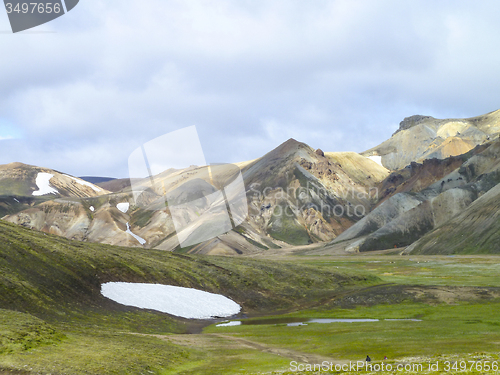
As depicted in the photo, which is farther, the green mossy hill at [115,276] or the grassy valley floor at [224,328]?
the green mossy hill at [115,276]

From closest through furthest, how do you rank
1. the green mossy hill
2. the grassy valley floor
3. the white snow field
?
the grassy valley floor
the green mossy hill
the white snow field

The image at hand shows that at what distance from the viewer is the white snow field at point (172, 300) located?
70.9 meters

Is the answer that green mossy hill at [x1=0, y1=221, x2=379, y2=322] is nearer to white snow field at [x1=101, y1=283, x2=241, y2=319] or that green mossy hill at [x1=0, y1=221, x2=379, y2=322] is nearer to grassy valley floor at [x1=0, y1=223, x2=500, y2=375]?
grassy valley floor at [x1=0, y1=223, x2=500, y2=375]

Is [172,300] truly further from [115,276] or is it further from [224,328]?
[224,328]

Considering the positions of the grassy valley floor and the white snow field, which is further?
the white snow field

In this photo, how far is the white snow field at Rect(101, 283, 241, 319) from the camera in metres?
70.9

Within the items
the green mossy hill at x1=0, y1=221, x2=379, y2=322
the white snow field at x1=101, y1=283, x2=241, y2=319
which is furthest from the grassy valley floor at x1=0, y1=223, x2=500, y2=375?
the white snow field at x1=101, y1=283, x2=241, y2=319

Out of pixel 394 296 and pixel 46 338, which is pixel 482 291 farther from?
pixel 46 338

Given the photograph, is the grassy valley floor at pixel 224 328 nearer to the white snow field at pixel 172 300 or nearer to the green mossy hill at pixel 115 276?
the green mossy hill at pixel 115 276

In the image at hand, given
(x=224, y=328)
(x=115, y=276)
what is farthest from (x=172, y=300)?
(x=224, y=328)

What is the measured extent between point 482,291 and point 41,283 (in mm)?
70970

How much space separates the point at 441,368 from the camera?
28.5 metres

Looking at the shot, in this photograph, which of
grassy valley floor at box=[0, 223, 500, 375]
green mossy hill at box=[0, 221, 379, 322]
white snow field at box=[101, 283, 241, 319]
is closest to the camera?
grassy valley floor at box=[0, 223, 500, 375]

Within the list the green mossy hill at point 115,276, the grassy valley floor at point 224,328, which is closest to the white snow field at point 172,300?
the green mossy hill at point 115,276
